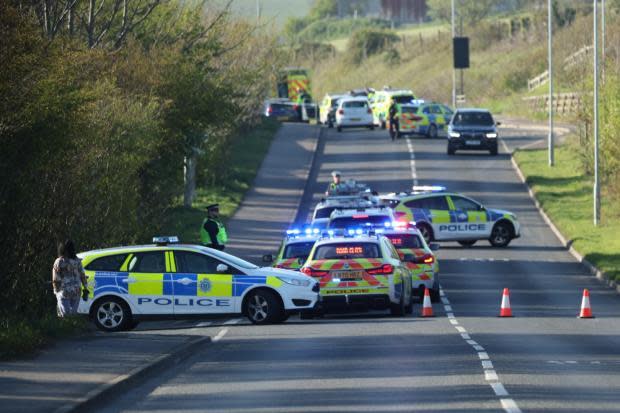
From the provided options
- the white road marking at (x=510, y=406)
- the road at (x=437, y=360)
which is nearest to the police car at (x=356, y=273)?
the road at (x=437, y=360)

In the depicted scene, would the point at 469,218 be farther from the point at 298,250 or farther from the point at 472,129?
the point at 472,129

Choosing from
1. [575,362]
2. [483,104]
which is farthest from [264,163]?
[575,362]

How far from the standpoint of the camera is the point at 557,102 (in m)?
88.6

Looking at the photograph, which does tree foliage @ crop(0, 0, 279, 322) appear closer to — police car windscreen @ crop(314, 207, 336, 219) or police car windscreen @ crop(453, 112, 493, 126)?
police car windscreen @ crop(314, 207, 336, 219)

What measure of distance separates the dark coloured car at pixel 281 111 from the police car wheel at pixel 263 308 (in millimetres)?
62373

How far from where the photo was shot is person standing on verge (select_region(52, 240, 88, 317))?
928 inches

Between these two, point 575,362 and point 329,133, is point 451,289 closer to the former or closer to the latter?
point 575,362

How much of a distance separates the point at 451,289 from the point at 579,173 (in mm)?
26353

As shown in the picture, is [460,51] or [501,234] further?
[460,51]

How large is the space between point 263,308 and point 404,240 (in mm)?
5838

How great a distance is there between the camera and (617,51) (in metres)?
57.2

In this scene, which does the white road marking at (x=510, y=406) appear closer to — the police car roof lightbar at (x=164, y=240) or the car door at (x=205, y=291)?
the car door at (x=205, y=291)

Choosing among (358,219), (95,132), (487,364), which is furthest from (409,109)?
(487,364)

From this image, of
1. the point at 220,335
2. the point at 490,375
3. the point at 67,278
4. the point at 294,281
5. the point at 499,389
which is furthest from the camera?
the point at 294,281
